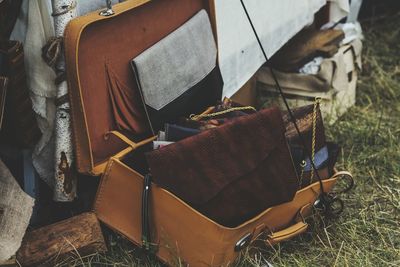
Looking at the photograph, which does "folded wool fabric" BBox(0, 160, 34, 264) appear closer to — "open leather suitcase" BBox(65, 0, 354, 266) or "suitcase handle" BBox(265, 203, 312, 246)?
"open leather suitcase" BBox(65, 0, 354, 266)

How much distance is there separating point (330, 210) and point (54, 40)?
4.14 ft

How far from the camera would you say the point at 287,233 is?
2.40m

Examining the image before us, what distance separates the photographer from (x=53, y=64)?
2.17 meters

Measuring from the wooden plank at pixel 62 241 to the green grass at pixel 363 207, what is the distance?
0.17 ft

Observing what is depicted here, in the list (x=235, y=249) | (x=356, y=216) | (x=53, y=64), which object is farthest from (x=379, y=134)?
(x=53, y=64)

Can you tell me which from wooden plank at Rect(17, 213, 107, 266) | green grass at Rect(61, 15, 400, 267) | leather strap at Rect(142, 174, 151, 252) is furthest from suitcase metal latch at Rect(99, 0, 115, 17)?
green grass at Rect(61, 15, 400, 267)

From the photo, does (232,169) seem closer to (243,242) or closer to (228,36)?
(243,242)

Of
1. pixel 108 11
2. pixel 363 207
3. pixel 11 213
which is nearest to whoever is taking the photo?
pixel 108 11

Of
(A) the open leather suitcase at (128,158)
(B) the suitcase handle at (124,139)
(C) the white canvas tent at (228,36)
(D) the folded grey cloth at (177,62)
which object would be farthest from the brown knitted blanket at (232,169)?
(C) the white canvas tent at (228,36)

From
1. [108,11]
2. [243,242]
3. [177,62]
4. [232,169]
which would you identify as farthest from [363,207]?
[108,11]

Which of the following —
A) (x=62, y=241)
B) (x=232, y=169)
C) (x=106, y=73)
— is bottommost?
(x=62, y=241)

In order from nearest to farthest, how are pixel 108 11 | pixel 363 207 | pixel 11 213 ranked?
pixel 108 11 → pixel 11 213 → pixel 363 207

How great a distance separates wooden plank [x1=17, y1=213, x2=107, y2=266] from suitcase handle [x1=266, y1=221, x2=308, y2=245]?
2.00ft

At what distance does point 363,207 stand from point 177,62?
1.06 metres
